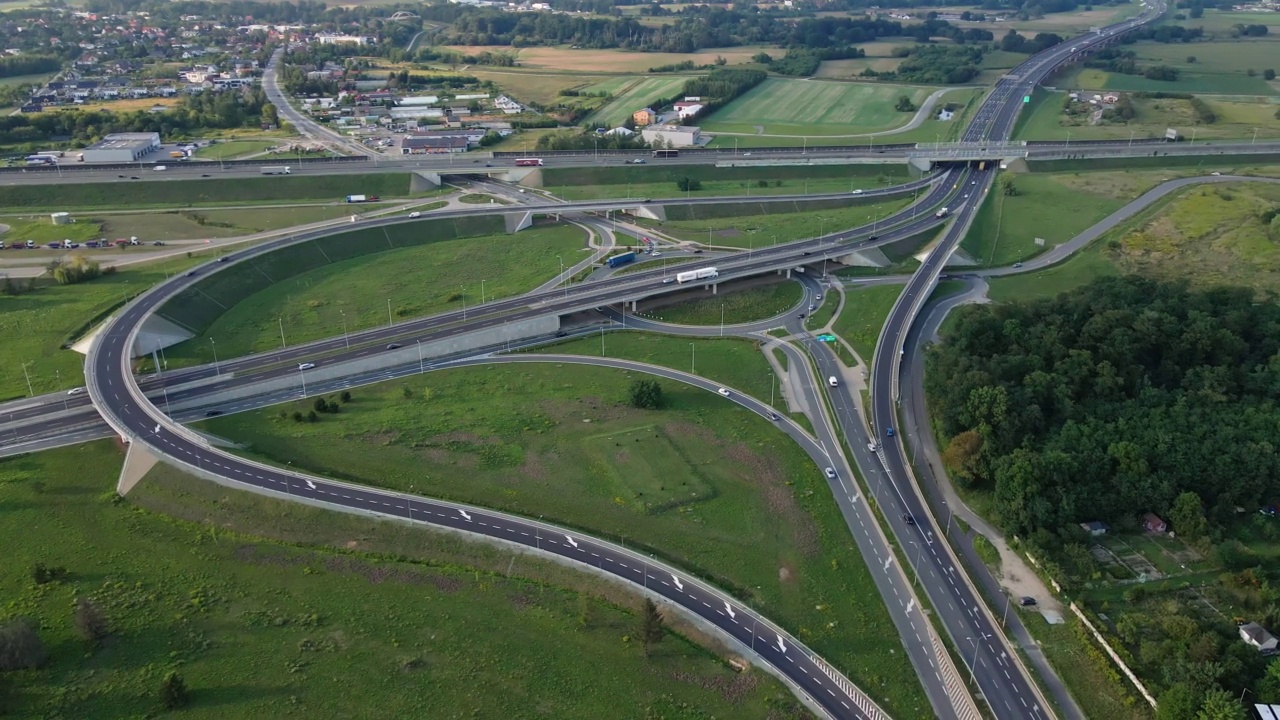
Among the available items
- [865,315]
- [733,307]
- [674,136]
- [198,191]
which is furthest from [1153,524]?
[198,191]

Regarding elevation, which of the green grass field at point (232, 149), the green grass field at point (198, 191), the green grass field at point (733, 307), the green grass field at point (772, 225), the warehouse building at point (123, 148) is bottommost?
the green grass field at point (733, 307)

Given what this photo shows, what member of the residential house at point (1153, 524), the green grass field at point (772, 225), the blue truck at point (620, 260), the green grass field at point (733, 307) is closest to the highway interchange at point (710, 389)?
the green grass field at point (733, 307)

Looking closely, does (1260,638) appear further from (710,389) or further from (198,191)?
(198,191)

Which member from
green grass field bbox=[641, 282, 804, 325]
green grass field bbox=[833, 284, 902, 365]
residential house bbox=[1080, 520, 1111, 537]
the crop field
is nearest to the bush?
the crop field

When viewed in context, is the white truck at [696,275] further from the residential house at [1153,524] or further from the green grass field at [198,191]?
the green grass field at [198,191]

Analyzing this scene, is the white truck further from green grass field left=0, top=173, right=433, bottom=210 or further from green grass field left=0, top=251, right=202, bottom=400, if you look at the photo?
green grass field left=0, top=251, right=202, bottom=400
